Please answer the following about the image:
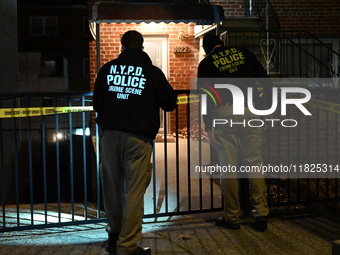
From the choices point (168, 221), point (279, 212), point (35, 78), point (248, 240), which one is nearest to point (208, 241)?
point (248, 240)

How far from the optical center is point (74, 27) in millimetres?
38844

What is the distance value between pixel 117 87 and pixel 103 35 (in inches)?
300

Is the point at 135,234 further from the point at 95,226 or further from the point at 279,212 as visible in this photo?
the point at 279,212

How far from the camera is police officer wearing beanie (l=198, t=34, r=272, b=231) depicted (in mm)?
Result: 4789

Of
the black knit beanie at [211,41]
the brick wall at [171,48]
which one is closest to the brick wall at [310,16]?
the brick wall at [171,48]

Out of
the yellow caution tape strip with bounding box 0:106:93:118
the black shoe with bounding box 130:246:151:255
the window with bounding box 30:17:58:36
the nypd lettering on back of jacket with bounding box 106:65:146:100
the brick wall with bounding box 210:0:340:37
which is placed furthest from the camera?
the window with bounding box 30:17:58:36

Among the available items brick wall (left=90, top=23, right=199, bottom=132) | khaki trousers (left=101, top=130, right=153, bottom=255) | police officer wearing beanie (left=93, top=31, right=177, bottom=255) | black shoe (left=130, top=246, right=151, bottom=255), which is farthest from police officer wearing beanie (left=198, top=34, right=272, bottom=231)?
brick wall (left=90, top=23, right=199, bottom=132)

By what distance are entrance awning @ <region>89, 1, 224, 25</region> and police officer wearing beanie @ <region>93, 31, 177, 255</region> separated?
4.50m

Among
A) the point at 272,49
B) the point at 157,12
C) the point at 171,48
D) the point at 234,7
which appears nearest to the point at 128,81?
the point at 157,12

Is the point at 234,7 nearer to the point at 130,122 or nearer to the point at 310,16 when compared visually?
the point at 310,16

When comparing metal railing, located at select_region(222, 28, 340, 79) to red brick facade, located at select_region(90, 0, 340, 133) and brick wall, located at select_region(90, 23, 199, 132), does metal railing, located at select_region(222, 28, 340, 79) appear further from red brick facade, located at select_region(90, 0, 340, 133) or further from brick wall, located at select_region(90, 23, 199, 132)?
brick wall, located at select_region(90, 23, 199, 132)

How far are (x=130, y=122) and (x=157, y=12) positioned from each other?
189 inches

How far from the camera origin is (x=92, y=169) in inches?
364

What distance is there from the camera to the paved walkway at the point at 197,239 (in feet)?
14.6
